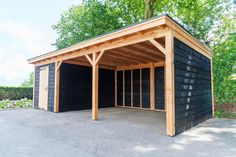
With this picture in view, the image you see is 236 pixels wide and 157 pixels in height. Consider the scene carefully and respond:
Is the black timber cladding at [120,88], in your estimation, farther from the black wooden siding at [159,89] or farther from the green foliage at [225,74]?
the green foliage at [225,74]

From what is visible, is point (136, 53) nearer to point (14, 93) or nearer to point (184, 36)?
point (184, 36)

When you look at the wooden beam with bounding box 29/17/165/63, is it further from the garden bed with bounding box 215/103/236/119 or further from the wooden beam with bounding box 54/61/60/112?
the garden bed with bounding box 215/103/236/119

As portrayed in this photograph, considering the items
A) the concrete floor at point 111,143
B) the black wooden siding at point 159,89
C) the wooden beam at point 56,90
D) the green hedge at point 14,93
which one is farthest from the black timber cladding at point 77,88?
the green hedge at point 14,93

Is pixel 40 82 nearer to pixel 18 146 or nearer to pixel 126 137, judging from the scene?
pixel 18 146

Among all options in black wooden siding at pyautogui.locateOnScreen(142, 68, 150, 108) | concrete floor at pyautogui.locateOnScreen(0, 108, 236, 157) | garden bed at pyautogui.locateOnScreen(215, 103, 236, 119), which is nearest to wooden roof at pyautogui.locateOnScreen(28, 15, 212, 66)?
concrete floor at pyautogui.locateOnScreen(0, 108, 236, 157)

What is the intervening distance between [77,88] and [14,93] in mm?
5407

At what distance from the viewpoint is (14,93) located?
9898 mm

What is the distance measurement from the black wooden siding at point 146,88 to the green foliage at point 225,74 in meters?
2.83

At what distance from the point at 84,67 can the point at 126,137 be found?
4960mm

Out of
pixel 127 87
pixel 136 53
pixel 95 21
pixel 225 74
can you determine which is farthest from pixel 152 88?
pixel 95 21

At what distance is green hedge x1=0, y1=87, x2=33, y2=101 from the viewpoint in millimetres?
9508

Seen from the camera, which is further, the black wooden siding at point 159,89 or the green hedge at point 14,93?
the green hedge at point 14,93

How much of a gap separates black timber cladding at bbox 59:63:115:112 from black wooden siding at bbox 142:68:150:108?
1960 mm

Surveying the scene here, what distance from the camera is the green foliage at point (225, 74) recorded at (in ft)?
21.2
